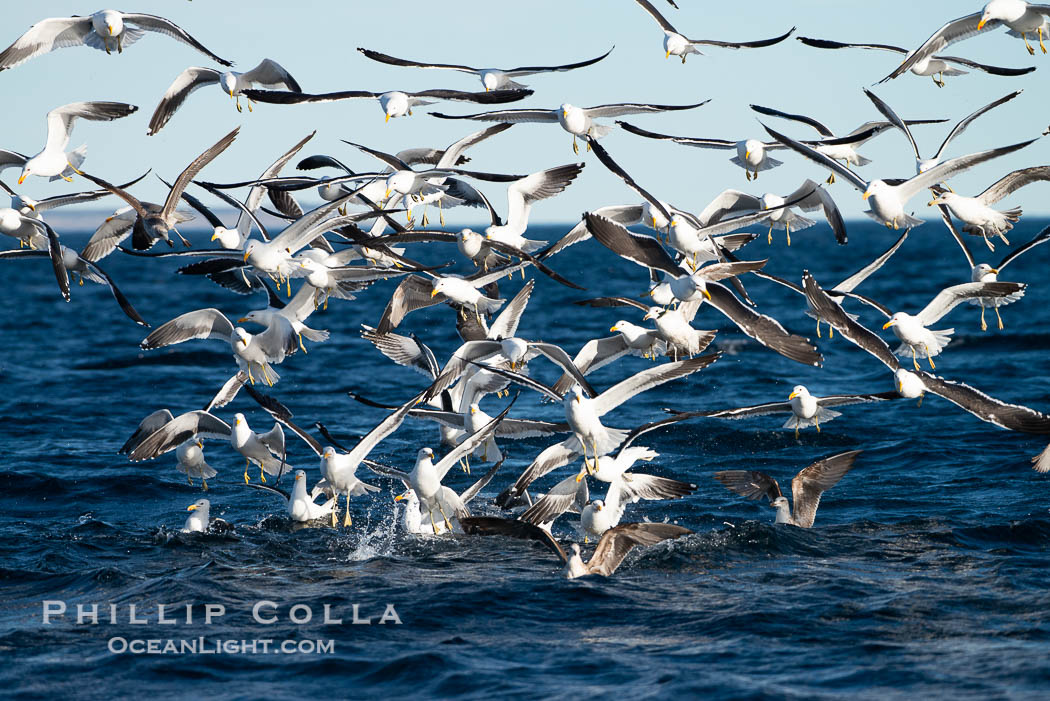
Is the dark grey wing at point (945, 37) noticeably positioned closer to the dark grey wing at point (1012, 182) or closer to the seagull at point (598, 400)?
the dark grey wing at point (1012, 182)

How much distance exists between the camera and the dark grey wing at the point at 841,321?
37.2 feet

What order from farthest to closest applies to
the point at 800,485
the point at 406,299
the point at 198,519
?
the point at 406,299
the point at 198,519
the point at 800,485

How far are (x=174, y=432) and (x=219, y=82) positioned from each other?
4.18 m

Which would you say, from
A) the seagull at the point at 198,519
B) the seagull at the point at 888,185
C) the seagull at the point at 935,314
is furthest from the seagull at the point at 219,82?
→ the seagull at the point at 935,314

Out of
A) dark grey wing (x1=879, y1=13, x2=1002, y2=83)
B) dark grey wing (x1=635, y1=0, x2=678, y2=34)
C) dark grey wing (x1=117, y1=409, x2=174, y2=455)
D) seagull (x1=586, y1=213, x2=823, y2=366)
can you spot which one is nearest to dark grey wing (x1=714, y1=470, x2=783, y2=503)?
seagull (x1=586, y1=213, x2=823, y2=366)

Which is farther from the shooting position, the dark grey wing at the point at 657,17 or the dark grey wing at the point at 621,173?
the dark grey wing at the point at 657,17

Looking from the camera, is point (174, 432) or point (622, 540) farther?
point (174, 432)

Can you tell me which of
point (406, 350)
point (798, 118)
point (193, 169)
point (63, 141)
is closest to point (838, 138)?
point (798, 118)

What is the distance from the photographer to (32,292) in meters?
59.8

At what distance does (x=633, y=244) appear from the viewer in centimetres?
1172

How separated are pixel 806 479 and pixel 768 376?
12664 millimetres

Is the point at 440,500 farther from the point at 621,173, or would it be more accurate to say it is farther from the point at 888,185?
the point at 888,185

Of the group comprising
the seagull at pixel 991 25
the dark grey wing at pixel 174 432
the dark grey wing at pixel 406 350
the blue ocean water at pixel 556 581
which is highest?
the seagull at pixel 991 25

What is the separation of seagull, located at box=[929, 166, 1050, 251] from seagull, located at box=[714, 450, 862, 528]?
274 centimetres
